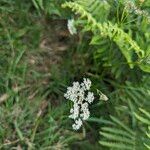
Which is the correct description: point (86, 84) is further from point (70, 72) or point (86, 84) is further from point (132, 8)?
point (132, 8)

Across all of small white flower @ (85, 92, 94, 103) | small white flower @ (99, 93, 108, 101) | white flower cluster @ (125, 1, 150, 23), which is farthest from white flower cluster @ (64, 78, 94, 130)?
white flower cluster @ (125, 1, 150, 23)

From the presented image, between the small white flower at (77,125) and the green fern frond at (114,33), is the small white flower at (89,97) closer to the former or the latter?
the small white flower at (77,125)

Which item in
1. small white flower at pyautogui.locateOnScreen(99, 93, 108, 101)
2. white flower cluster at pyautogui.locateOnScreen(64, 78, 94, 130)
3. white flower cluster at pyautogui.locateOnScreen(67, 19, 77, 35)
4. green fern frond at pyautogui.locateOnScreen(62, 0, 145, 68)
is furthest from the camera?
white flower cluster at pyautogui.locateOnScreen(67, 19, 77, 35)

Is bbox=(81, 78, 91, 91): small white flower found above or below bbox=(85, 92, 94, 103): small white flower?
above

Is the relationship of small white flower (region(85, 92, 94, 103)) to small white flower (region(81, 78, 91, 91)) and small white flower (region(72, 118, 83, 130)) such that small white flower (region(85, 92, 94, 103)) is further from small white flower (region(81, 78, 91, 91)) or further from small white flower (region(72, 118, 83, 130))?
small white flower (region(72, 118, 83, 130))

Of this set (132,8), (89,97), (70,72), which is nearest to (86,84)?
(89,97)

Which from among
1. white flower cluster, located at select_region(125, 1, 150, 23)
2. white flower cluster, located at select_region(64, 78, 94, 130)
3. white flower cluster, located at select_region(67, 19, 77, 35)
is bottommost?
white flower cluster, located at select_region(64, 78, 94, 130)

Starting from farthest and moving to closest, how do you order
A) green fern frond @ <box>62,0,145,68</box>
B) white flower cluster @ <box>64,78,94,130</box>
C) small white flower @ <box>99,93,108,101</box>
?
white flower cluster @ <box>64,78,94,130</box> → small white flower @ <box>99,93,108,101</box> → green fern frond @ <box>62,0,145,68</box>
